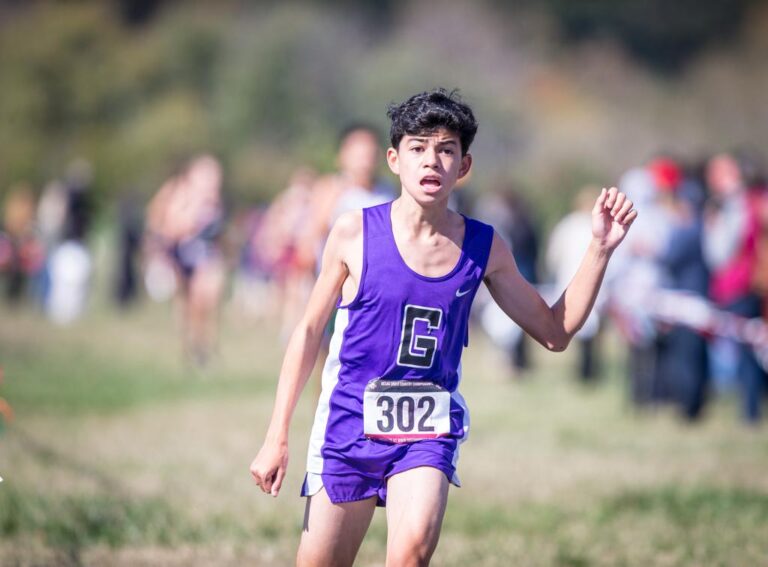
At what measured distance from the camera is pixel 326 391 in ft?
15.4

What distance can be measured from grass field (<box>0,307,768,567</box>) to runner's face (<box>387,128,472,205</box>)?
252 centimetres

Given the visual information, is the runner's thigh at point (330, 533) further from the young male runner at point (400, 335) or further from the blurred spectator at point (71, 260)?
the blurred spectator at point (71, 260)

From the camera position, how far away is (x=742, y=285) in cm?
1196

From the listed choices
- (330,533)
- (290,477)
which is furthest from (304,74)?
(330,533)

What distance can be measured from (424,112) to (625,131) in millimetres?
48117

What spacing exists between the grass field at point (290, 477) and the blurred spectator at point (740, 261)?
48 centimetres

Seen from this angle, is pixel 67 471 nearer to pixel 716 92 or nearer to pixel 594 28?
pixel 716 92

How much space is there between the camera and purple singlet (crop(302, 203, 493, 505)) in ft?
14.7

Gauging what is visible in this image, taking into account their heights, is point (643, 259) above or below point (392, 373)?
above

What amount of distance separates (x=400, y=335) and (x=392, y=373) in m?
0.15

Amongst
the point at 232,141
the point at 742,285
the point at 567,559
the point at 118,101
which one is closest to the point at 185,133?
the point at 232,141

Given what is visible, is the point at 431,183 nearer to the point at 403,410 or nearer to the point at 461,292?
the point at 461,292

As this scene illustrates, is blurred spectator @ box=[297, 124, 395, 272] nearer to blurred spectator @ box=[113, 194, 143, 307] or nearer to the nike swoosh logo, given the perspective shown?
the nike swoosh logo

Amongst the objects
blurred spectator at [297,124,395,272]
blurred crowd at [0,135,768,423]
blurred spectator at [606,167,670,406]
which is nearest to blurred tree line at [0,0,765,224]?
blurred crowd at [0,135,768,423]
